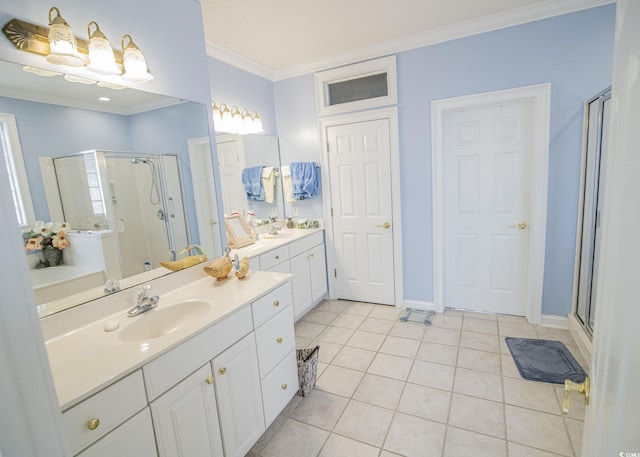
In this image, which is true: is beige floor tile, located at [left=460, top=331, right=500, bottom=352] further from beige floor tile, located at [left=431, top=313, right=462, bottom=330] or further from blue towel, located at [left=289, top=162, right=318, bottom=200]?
blue towel, located at [left=289, top=162, right=318, bottom=200]

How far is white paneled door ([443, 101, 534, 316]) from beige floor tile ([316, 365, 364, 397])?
1.53 meters

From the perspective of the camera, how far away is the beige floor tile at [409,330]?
282cm

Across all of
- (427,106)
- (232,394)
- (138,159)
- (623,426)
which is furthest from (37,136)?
(427,106)

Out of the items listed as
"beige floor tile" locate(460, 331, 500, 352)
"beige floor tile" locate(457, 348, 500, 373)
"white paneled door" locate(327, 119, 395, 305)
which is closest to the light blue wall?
"white paneled door" locate(327, 119, 395, 305)

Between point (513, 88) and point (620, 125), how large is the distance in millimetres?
2537

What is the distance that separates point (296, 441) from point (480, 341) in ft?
5.80

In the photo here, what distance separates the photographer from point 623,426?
52 cm

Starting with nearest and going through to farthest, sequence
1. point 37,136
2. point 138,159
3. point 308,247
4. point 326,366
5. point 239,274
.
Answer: point 37,136 < point 138,159 < point 239,274 < point 326,366 < point 308,247

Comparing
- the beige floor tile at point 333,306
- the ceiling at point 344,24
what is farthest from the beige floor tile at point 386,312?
the ceiling at point 344,24

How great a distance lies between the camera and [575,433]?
1699mm

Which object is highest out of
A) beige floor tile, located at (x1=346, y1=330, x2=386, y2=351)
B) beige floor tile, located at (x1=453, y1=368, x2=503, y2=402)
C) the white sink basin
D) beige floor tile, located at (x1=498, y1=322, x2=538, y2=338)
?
the white sink basin

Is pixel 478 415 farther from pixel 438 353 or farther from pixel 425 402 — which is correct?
pixel 438 353

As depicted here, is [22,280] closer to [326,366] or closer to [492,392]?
[326,366]

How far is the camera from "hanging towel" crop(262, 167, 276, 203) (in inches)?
131
